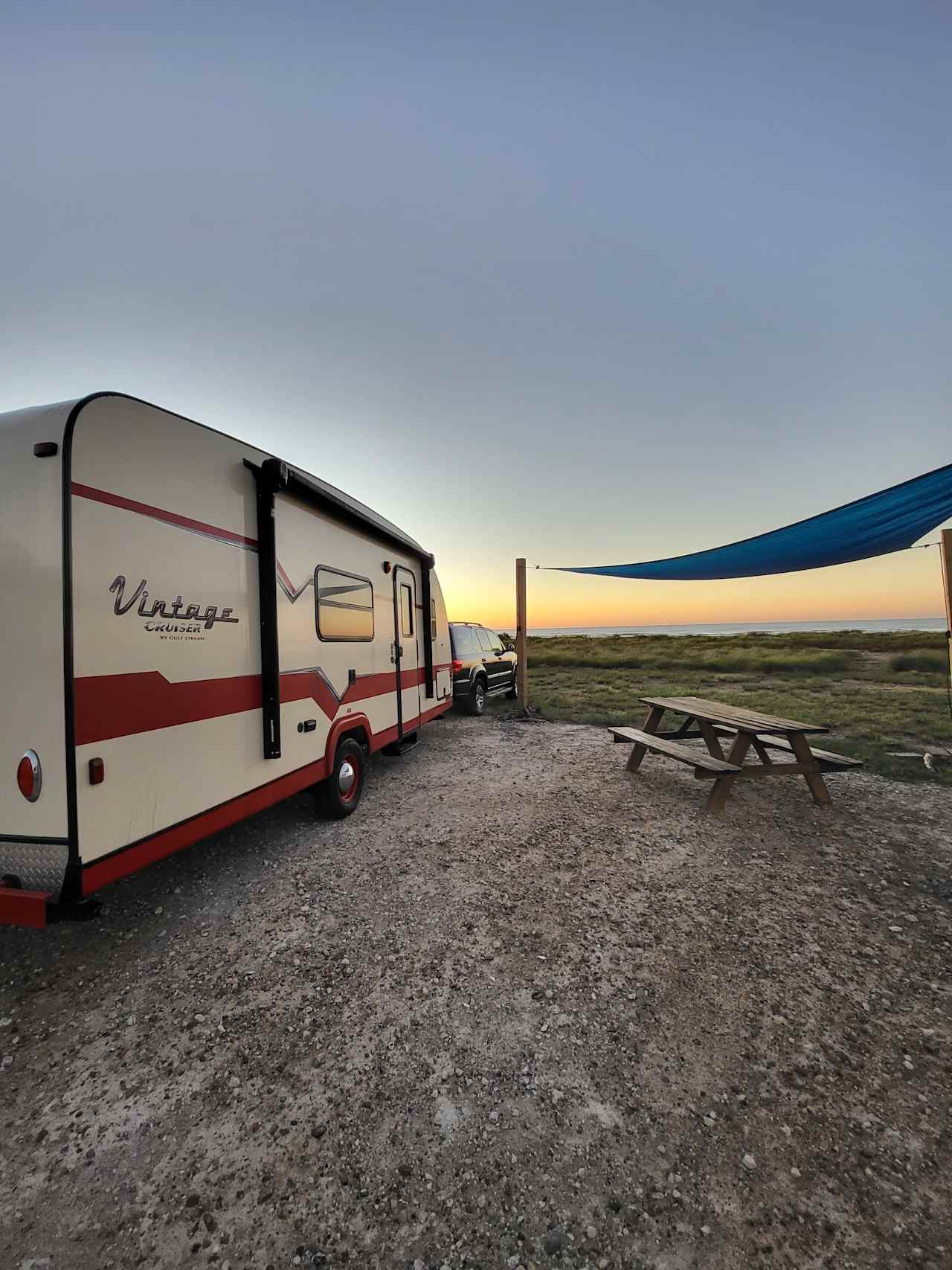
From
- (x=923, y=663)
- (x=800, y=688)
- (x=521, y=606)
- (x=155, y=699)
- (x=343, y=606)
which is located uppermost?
(x=521, y=606)

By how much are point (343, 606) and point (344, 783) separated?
172cm

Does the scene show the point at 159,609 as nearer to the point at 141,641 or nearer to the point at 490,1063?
the point at 141,641

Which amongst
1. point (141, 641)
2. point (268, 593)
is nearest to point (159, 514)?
point (141, 641)

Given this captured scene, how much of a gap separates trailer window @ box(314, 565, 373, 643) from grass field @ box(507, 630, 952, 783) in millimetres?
5382

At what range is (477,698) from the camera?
9891 mm

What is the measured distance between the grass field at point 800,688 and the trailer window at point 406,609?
4.33 meters

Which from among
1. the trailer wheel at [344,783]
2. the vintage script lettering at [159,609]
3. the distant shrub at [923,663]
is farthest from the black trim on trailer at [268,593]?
the distant shrub at [923,663]

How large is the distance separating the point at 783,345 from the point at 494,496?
6299 millimetres

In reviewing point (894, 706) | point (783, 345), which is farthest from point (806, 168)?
point (894, 706)

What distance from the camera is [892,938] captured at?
2.72 meters

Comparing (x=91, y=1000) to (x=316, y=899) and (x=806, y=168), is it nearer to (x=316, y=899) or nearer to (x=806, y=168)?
(x=316, y=899)

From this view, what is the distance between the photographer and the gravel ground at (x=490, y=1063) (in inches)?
55.0

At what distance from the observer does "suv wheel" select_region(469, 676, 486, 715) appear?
9.73m

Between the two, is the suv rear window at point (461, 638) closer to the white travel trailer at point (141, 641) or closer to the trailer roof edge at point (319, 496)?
the trailer roof edge at point (319, 496)
